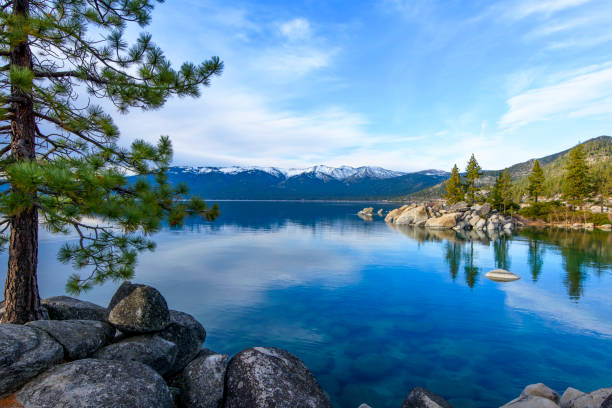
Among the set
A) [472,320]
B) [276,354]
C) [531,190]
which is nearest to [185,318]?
[276,354]

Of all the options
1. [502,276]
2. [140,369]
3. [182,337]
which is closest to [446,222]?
[502,276]

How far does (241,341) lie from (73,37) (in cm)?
1346

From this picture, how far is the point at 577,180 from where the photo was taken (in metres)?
73.2

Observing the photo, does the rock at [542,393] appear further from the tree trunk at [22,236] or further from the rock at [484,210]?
the rock at [484,210]

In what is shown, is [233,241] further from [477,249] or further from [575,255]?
[575,255]

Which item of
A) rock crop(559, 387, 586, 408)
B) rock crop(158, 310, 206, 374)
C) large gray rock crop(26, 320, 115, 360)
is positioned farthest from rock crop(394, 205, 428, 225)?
large gray rock crop(26, 320, 115, 360)

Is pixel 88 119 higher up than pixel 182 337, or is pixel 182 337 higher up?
pixel 88 119

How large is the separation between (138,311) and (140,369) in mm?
2694

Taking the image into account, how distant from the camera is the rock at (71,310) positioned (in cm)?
959

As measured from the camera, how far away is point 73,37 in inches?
318

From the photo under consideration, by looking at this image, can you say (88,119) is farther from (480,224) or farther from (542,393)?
(480,224)

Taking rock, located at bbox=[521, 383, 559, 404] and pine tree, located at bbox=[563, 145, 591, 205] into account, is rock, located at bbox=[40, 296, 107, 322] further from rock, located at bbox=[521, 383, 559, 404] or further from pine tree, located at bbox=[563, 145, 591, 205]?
pine tree, located at bbox=[563, 145, 591, 205]

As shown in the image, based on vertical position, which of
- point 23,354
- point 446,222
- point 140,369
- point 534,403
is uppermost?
point 23,354

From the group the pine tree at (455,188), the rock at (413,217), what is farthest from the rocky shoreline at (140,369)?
the pine tree at (455,188)
